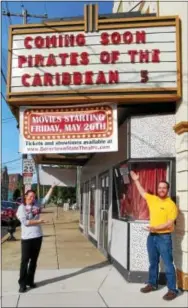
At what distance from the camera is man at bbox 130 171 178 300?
25.5 feet

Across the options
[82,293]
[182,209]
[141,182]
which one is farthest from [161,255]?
[141,182]

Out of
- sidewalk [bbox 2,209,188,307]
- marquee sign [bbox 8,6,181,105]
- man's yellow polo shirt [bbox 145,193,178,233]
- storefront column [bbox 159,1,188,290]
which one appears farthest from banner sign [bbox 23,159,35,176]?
man's yellow polo shirt [bbox 145,193,178,233]

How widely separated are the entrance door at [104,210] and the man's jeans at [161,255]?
3987mm

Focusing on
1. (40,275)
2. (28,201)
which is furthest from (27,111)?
(40,275)

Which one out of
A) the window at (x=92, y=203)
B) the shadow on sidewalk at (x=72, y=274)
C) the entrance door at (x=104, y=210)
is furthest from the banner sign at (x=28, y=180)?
the shadow on sidewalk at (x=72, y=274)

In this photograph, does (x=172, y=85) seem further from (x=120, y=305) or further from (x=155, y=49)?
(x=120, y=305)

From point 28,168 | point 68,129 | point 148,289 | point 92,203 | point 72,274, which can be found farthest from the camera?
point 92,203

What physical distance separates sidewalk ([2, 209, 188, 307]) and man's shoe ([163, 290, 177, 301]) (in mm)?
72

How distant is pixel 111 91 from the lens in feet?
29.1

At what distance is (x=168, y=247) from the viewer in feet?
25.8

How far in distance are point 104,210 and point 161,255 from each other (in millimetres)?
5100

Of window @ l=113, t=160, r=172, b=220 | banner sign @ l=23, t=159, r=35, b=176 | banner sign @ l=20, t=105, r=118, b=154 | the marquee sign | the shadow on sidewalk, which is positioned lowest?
the shadow on sidewalk

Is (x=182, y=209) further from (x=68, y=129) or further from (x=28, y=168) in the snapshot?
(x=28, y=168)

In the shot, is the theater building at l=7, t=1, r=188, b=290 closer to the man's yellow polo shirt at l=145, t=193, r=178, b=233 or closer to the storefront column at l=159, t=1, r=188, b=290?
the storefront column at l=159, t=1, r=188, b=290
